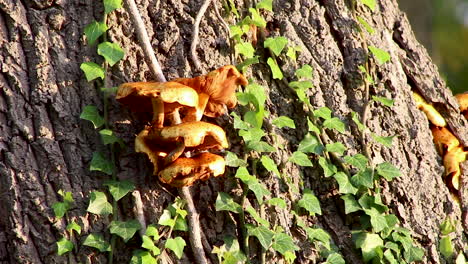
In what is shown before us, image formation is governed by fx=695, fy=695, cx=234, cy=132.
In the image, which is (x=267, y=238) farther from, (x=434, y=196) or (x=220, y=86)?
(x=434, y=196)

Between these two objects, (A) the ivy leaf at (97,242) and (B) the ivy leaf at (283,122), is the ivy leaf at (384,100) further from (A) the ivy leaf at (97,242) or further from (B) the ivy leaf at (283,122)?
(A) the ivy leaf at (97,242)

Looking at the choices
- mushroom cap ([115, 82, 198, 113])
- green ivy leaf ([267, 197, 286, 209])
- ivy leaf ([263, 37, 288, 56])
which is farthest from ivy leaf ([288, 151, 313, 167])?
mushroom cap ([115, 82, 198, 113])

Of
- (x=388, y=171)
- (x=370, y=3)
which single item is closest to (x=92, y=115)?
(x=388, y=171)

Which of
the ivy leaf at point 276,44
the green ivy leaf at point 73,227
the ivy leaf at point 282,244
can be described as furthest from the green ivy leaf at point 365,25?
the green ivy leaf at point 73,227

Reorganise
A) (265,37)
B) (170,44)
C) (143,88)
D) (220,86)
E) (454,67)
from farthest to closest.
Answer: (454,67), (265,37), (170,44), (220,86), (143,88)

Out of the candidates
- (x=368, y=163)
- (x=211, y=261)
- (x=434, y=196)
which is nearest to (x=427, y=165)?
(x=434, y=196)

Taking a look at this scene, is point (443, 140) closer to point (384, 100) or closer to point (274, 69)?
point (384, 100)
